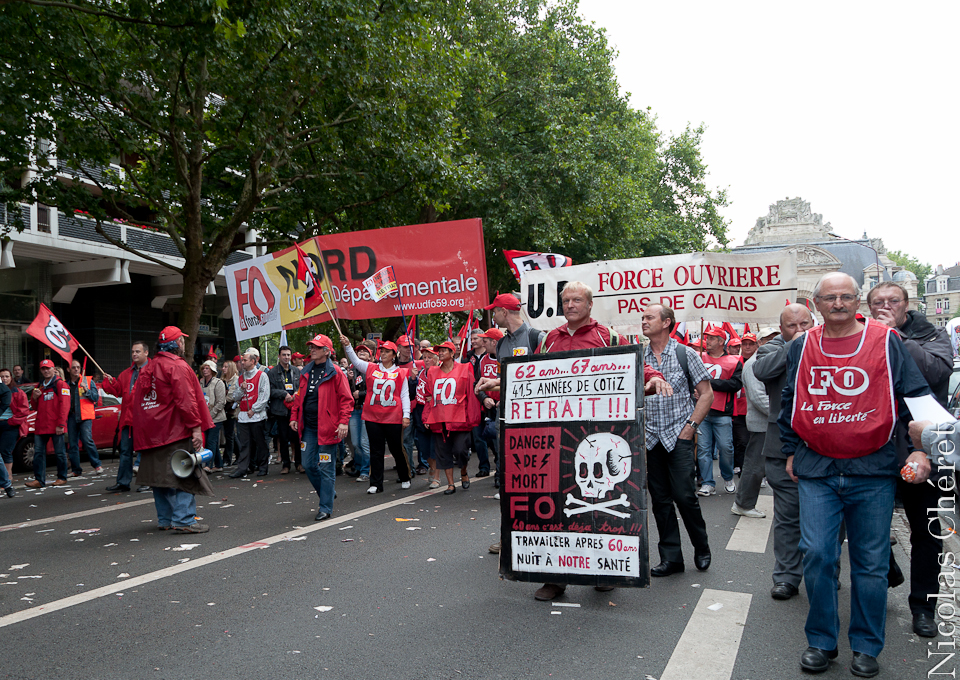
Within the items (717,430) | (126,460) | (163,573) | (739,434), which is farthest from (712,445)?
(126,460)

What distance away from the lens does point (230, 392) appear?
44.0 ft

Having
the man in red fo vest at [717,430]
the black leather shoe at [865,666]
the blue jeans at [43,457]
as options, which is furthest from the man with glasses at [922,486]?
the blue jeans at [43,457]

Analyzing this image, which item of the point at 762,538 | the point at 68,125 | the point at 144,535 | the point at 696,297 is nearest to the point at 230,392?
the point at 68,125

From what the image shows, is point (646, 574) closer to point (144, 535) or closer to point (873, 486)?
point (873, 486)

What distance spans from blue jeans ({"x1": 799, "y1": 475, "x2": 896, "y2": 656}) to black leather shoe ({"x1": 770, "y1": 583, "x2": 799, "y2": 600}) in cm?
113

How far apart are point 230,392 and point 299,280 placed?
387 centimetres

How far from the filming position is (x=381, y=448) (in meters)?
9.66

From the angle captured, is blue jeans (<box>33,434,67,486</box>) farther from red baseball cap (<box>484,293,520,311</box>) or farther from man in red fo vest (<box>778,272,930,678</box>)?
man in red fo vest (<box>778,272,930,678</box>)

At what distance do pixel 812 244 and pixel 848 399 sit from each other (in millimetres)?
85401

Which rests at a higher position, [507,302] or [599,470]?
[507,302]

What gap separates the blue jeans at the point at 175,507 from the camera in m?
7.16

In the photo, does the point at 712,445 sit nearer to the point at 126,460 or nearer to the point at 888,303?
the point at 888,303

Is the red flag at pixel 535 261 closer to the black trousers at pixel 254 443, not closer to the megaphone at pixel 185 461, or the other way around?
the black trousers at pixel 254 443

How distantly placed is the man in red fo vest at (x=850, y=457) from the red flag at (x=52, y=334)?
10.4 metres
